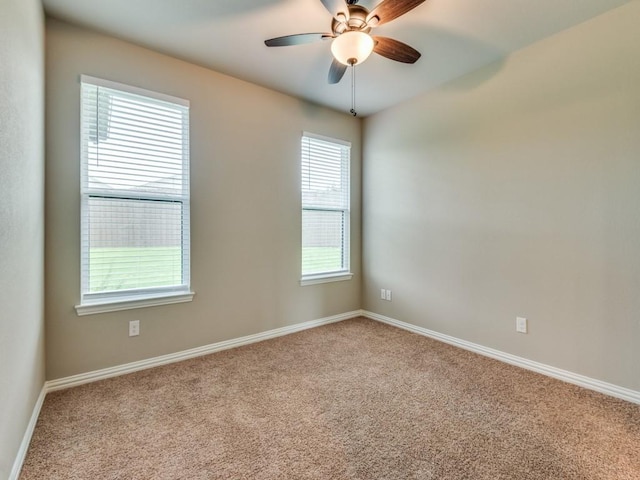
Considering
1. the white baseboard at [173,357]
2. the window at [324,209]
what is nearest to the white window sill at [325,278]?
the window at [324,209]

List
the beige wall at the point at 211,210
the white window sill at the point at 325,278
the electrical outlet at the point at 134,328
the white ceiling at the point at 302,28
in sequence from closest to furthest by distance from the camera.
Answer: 1. the white ceiling at the point at 302,28
2. the beige wall at the point at 211,210
3. the electrical outlet at the point at 134,328
4. the white window sill at the point at 325,278

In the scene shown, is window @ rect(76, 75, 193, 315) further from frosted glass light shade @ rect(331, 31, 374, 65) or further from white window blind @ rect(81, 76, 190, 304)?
frosted glass light shade @ rect(331, 31, 374, 65)

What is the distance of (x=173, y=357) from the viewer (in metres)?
2.80

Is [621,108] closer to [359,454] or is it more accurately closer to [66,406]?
[359,454]

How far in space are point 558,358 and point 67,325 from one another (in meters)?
3.82

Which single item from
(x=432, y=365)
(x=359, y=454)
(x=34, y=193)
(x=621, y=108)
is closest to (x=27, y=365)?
(x=34, y=193)

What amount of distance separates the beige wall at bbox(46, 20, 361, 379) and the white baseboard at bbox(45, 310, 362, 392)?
0.16 ft

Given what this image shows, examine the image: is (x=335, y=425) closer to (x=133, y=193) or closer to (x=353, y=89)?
(x=133, y=193)

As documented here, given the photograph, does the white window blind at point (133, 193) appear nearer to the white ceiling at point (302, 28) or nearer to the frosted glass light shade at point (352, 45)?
the white ceiling at point (302, 28)

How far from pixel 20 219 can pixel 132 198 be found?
1.02 m

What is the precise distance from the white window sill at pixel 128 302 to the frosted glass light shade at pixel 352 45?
7.58ft

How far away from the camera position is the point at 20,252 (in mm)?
1609

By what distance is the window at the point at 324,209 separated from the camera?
373cm

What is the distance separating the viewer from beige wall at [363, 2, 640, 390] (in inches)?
86.7
